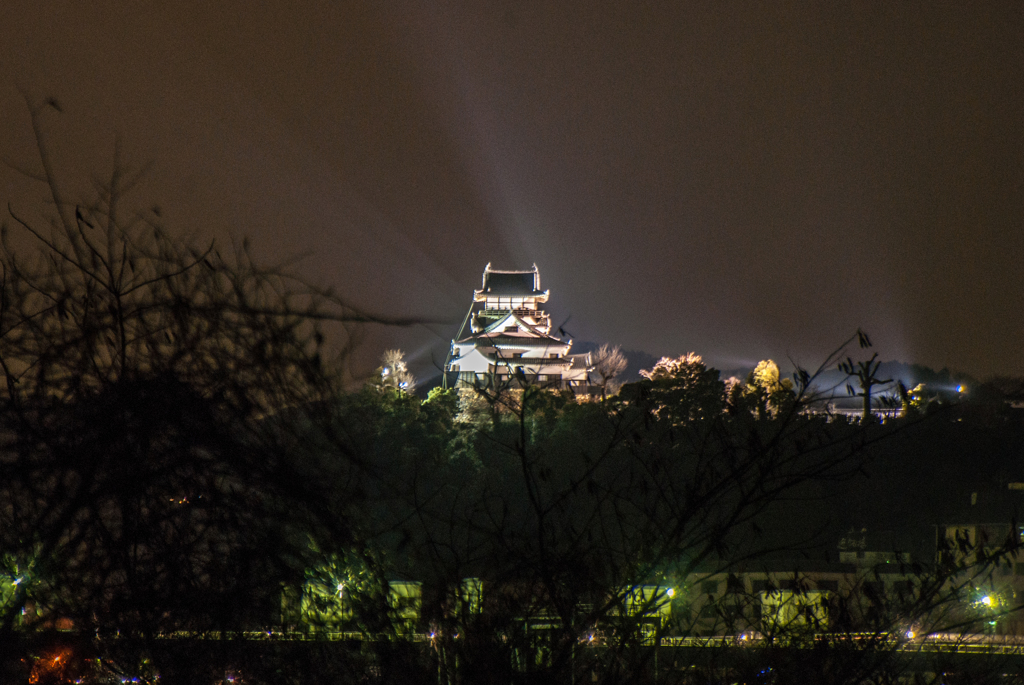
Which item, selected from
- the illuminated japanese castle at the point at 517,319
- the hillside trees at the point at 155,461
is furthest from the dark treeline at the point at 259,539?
the illuminated japanese castle at the point at 517,319

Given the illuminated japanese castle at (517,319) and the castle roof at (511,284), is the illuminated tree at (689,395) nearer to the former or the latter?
the illuminated japanese castle at (517,319)

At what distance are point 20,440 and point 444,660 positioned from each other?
0.99 m

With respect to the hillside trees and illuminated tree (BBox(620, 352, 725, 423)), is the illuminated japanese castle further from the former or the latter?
the hillside trees

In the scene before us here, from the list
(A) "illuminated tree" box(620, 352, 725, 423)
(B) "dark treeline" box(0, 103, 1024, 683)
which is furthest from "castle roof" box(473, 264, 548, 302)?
(B) "dark treeline" box(0, 103, 1024, 683)

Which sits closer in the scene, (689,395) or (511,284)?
(689,395)

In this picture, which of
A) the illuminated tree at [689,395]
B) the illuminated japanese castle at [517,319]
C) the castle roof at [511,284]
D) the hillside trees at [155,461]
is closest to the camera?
the hillside trees at [155,461]

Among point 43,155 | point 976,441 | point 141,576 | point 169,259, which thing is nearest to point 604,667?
point 141,576

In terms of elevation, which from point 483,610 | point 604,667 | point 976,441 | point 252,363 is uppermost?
point 976,441

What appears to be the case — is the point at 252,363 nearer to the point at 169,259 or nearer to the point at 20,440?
the point at 169,259

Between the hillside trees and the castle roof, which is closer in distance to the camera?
the hillside trees

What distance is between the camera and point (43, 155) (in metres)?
1.71

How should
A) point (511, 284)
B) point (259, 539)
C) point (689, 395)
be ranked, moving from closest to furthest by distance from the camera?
point (259, 539) < point (689, 395) < point (511, 284)

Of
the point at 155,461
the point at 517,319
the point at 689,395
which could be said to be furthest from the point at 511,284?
the point at 155,461

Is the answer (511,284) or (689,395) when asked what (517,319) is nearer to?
(511,284)
